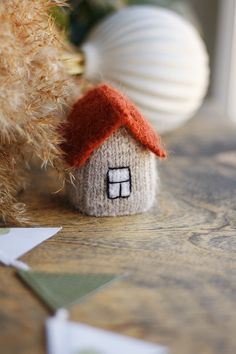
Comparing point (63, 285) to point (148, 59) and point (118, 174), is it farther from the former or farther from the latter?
point (148, 59)

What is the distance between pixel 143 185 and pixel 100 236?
7cm

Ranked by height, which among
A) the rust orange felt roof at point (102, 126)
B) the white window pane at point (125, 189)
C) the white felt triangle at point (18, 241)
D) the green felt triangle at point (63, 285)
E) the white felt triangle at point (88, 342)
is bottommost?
the white felt triangle at point (88, 342)

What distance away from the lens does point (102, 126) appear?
0.51 meters

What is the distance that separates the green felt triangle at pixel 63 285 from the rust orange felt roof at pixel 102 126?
13 centimetres

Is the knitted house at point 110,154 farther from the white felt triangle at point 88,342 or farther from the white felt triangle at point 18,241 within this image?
the white felt triangle at point 88,342

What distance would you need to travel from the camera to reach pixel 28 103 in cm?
48

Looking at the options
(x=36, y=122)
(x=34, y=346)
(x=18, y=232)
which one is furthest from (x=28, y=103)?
(x=34, y=346)

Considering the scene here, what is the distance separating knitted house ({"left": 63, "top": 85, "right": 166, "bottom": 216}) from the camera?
1.67 ft

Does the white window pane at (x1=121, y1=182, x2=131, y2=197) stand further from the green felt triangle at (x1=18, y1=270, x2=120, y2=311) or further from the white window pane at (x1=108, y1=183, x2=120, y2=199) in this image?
the green felt triangle at (x1=18, y1=270, x2=120, y2=311)

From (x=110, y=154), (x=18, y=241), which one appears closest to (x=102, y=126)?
(x=110, y=154)

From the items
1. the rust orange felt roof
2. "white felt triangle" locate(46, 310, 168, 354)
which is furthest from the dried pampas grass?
"white felt triangle" locate(46, 310, 168, 354)

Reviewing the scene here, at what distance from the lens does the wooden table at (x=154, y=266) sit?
37 cm

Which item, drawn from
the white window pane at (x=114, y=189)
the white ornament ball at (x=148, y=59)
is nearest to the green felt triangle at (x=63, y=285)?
the white window pane at (x=114, y=189)

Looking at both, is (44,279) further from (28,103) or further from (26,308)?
(28,103)
